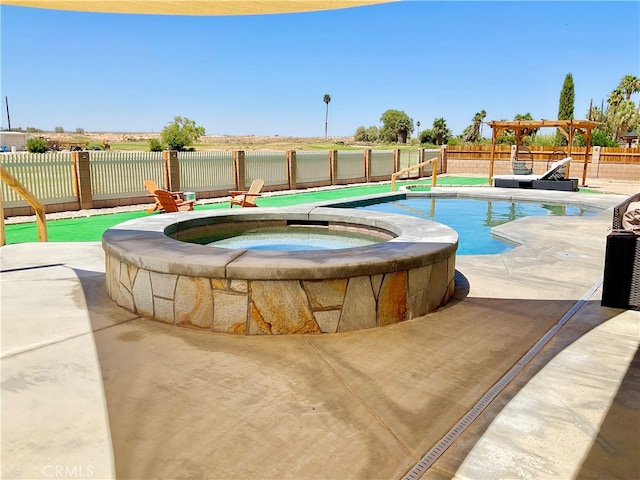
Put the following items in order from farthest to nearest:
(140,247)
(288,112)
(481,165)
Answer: (288,112), (481,165), (140,247)

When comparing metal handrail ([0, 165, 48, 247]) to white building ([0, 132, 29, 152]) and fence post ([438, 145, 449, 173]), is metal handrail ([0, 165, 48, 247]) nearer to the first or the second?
fence post ([438, 145, 449, 173])

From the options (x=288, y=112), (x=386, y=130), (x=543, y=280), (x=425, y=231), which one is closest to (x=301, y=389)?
(x=425, y=231)

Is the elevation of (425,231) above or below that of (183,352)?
above

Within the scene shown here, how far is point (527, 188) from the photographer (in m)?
19.2

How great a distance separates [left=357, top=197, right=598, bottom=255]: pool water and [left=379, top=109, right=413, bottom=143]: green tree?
85679 millimetres

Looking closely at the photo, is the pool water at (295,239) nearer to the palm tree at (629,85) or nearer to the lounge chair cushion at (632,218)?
the lounge chair cushion at (632,218)

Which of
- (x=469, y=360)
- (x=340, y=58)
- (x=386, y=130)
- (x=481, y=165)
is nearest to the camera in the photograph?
(x=469, y=360)

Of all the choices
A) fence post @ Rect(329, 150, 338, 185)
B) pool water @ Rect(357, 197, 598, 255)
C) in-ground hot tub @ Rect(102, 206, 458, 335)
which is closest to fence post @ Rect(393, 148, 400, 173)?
fence post @ Rect(329, 150, 338, 185)

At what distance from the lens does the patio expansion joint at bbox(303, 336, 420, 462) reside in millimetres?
2558

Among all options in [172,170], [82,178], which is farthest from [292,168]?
[82,178]

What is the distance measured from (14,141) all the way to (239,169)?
5024cm

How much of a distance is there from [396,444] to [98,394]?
74.8 inches

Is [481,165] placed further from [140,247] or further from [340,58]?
[340,58]

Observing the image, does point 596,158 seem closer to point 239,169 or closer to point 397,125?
point 239,169
